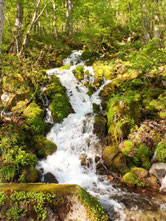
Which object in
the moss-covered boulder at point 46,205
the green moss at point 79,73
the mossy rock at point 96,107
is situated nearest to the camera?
the moss-covered boulder at point 46,205

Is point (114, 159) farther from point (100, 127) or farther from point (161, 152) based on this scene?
point (100, 127)

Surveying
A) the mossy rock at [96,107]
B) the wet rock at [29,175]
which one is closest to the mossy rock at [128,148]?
the mossy rock at [96,107]

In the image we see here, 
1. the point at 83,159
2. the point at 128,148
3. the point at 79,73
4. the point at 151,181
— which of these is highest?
the point at 79,73

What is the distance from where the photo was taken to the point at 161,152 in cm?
640

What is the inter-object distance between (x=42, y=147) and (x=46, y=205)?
3.92 metres

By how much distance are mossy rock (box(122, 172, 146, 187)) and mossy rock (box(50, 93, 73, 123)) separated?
15.4ft

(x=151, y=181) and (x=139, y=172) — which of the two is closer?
(x=151, y=181)

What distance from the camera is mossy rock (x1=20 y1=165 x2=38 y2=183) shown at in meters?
5.52

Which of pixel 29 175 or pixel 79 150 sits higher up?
pixel 29 175

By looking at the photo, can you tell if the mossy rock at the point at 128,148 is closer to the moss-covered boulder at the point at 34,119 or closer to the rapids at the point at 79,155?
the rapids at the point at 79,155

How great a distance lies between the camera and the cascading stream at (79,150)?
563 cm

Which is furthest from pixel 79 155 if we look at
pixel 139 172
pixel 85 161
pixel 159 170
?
pixel 159 170

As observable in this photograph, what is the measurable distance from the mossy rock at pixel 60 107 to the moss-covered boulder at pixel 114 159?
3570mm

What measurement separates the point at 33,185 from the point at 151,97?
308 inches
